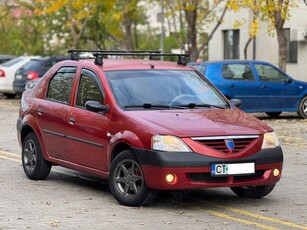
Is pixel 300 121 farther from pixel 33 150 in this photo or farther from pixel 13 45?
pixel 13 45

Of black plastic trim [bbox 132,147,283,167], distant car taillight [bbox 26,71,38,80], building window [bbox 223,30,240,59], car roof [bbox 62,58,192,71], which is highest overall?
car roof [bbox 62,58,192,71]

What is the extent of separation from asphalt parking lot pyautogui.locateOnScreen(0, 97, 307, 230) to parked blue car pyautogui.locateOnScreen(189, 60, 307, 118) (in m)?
9.02

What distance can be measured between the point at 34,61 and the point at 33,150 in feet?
63.4

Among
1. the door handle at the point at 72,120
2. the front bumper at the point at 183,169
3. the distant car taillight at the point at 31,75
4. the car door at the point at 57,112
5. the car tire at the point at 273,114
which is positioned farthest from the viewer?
the distant car taillight at the point at 31,75

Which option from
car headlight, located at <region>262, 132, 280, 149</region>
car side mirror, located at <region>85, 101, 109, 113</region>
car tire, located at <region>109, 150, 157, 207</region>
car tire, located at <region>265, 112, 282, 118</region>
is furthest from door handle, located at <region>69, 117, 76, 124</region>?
car tire, located at <region>265, 112, 282, 118</region>

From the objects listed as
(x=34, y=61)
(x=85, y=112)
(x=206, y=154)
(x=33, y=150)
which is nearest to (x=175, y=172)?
(x=206, y=154)

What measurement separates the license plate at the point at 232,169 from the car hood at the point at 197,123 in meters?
0.34

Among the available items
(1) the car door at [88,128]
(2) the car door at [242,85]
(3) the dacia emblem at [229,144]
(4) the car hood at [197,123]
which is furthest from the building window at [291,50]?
(3) the dacia emblem at [229,144]

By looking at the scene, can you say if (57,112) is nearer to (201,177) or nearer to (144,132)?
(144,132)

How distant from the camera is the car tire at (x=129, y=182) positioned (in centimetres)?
940

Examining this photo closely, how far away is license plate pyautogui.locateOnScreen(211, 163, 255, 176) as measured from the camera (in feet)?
30.2

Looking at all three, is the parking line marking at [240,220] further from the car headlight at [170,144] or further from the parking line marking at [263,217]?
the car headlight at [170,144]

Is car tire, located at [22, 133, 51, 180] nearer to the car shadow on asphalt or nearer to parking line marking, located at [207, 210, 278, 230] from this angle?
the car shadow on asphalt

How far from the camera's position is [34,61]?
30672 millimetres
